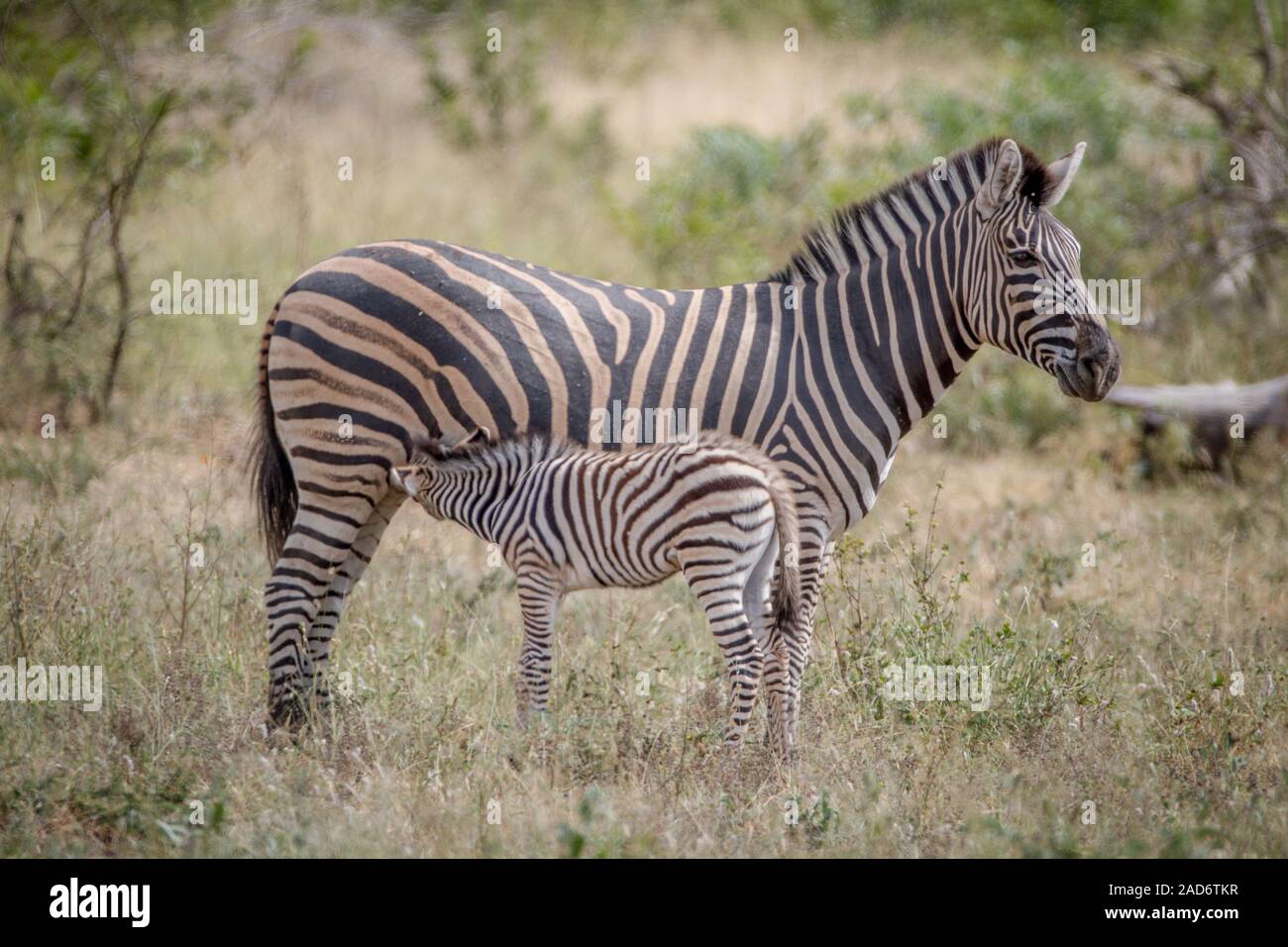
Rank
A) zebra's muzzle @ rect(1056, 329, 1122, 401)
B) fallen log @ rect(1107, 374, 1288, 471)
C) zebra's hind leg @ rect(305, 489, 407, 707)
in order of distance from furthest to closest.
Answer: fallen log @ rect(1107, 374, 1288, 471) < zebra's hind leg @ rect(305, 489, 407, 707) < zebra's muzzle @ rect(1056, 329, 1122, 401)

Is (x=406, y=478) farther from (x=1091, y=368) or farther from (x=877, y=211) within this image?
(x=1091, y=368)

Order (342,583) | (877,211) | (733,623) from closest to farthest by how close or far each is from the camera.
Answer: (733,623) < (877,211) < (342,583)

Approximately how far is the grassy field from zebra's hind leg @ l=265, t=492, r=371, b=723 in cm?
24

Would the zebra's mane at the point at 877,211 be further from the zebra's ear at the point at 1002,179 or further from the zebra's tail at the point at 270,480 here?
the zebra's tail at the point at 270,480

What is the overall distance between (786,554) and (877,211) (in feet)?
6.17

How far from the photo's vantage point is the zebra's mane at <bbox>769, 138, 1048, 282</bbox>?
257 inches

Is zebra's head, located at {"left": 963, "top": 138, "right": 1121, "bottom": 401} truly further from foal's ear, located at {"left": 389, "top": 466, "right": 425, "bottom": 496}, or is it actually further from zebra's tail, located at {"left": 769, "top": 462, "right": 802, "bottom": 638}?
foal's ear, located at {"left": 389, "top": 466, "right": 425, "bottom": 496}

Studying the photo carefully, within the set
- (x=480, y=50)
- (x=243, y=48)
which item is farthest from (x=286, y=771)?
(x=480, y=50)

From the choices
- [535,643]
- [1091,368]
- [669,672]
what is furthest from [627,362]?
[1091,368]

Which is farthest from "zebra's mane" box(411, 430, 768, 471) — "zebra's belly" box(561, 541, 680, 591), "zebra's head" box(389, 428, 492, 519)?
"zebra's belly" box(561, 541, 680, 591)

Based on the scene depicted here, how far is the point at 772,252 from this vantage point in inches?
535

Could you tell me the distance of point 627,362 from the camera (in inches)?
257

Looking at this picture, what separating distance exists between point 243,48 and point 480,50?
3173mm
